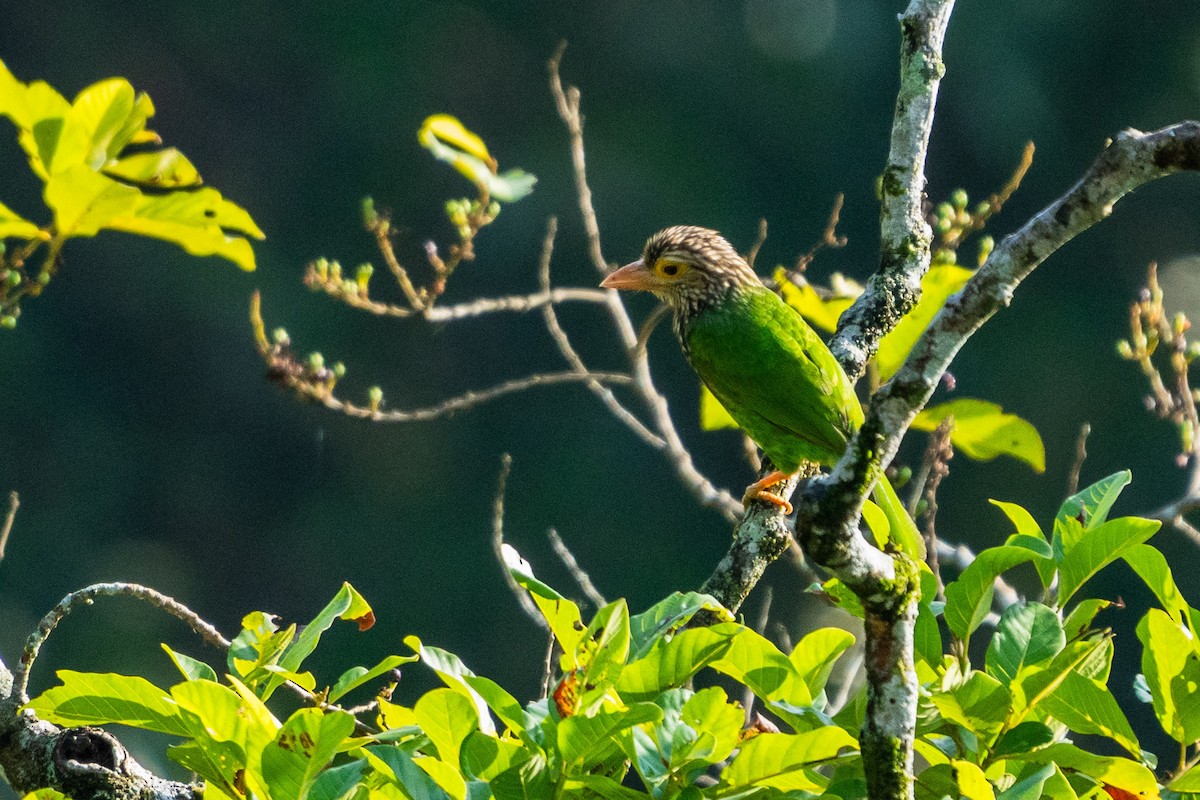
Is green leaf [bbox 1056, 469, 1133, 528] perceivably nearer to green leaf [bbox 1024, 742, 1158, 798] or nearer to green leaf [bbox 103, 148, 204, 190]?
green leaf [bbox 1024, 742, 1158, 798]

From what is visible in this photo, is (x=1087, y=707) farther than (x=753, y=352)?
No

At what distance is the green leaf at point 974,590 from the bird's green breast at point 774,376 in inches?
61.3

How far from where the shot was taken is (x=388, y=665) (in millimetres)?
1600

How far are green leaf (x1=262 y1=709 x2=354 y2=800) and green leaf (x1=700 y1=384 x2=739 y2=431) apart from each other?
2270 mm

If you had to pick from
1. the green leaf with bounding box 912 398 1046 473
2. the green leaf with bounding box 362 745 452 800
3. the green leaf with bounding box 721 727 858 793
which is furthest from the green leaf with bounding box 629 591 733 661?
the green leaf with bounding box 912 398 1046 473

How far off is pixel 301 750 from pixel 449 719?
145 mm

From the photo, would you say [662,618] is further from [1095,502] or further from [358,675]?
[1095,502]

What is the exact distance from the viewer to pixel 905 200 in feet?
8.83

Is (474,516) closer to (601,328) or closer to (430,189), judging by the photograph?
(601,328)

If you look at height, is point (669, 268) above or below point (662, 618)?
above

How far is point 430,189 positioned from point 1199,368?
24.7 feet

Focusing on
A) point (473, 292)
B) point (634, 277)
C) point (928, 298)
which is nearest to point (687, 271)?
point (634, 277)

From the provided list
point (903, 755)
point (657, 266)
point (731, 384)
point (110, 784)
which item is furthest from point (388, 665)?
point (657, 266)

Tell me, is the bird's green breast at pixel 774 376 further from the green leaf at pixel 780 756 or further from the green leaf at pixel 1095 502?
the green leaf at pixel 780 756
